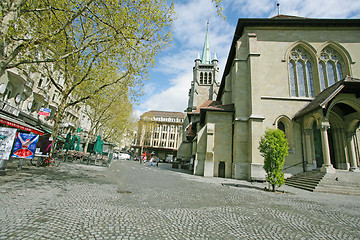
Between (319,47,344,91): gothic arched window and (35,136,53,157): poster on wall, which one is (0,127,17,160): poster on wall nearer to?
(35,136,53,157): poster on wall

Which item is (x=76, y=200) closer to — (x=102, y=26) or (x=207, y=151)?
(x=102, y=26)

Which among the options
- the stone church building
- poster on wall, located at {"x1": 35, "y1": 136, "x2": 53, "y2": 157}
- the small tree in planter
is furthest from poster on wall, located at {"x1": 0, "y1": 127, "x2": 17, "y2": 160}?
the stone church building

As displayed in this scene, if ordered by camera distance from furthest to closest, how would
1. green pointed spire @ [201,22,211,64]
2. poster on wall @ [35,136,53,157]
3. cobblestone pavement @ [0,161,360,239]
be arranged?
green pointed spire @ [201,22,211,64]
poster on wall @ [35,136,53,157]
cobblestone pavement @ [0,161,360,239]

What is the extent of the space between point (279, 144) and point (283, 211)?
562 cm

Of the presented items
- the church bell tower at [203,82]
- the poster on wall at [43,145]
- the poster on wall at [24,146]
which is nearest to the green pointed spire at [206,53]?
the church bell tower at [203,82]

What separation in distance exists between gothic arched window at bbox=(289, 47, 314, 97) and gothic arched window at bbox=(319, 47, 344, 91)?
1022 mm

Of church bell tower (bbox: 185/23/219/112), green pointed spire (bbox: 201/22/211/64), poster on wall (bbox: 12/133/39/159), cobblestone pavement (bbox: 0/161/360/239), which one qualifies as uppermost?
green pointed spire (bbox: 201/22/211/64)

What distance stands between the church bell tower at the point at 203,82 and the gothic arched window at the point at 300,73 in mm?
28657

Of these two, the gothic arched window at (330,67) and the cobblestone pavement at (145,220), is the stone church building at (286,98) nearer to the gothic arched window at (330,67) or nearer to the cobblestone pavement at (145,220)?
the gothic arched window at (330,67)

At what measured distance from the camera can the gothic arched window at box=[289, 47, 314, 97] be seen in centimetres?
1780

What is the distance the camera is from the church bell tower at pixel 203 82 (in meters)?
48.2

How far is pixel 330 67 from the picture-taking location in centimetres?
A: 1816

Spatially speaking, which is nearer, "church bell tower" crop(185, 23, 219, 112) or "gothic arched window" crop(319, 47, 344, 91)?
"gothic arched window" crop(319, 47, 344, 91)

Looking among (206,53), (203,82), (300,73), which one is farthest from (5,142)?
(206,53)
